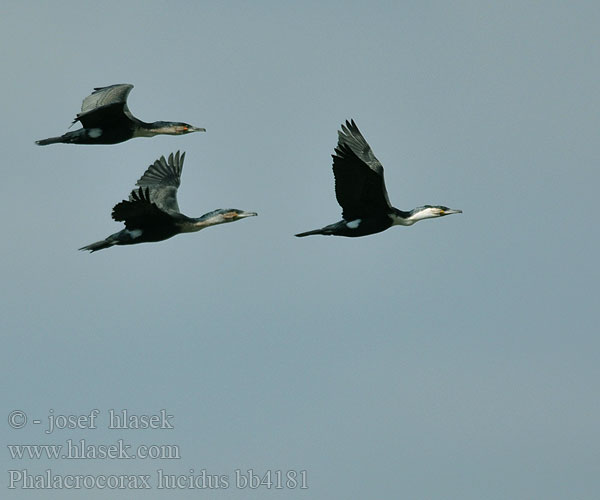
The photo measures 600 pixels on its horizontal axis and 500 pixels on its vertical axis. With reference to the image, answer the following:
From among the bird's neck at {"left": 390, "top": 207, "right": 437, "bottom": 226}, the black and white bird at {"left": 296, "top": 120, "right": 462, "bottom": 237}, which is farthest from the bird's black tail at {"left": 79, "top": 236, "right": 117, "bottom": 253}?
the bird's neck at {"left": 390, "top": 207, "right": 437, "bottom": 226}

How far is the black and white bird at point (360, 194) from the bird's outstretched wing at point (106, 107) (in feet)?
17.9

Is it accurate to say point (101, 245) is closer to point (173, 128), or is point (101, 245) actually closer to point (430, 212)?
point (173, 128)

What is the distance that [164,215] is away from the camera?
114 ft

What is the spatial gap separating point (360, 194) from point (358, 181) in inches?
14.0

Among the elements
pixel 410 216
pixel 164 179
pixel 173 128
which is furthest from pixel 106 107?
pixel 410 216

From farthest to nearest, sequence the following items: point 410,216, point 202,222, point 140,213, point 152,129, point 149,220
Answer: point 152,129
point 410,216
point 202,222
point 149,220
point 140,213

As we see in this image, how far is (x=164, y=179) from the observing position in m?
40.6

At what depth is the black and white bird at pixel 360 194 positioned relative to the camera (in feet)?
116

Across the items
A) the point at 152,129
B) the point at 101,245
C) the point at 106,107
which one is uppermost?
the point at 106,107

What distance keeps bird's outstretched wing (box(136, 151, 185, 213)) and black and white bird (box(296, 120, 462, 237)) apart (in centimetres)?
500

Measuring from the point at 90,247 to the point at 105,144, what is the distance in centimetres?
320

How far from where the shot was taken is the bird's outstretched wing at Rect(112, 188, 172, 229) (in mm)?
32750

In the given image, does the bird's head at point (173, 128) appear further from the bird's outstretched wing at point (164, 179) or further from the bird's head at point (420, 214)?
the bird's head at point (420, 214)

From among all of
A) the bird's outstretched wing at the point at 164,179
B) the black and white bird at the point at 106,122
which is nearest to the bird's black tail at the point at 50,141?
the black and white bird at the point at 106,122
